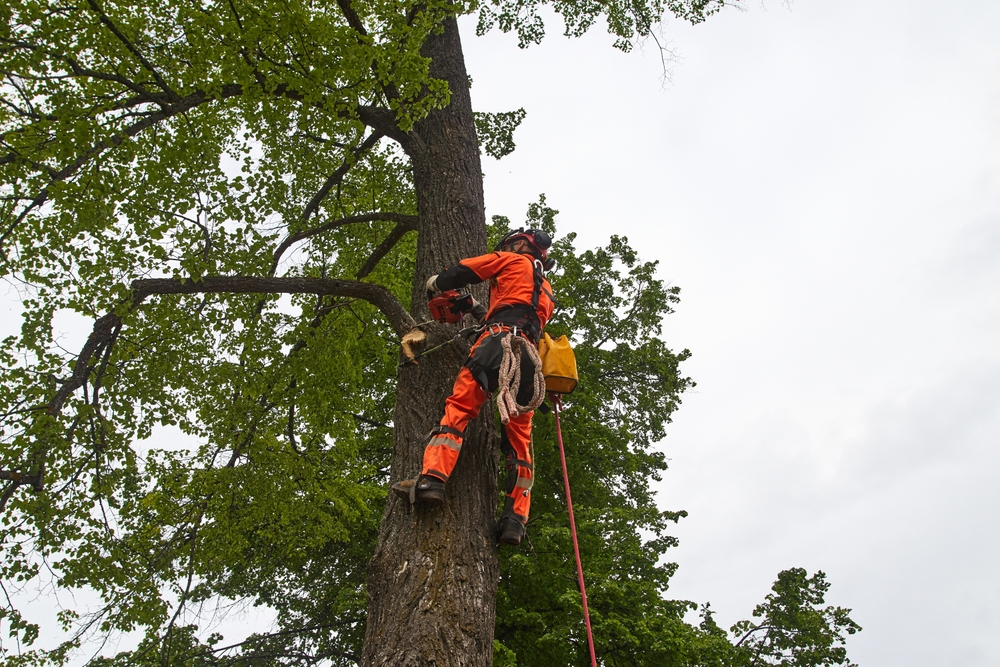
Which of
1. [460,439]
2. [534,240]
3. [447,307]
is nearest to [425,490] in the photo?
[460,439]

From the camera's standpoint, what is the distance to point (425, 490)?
327 cm

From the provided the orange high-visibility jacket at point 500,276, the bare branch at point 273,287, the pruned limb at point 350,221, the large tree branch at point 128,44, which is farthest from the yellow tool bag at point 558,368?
the large tree branch at point 128,44

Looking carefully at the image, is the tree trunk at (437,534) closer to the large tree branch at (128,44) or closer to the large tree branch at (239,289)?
the large tree branch at (239,289)

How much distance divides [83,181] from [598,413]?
9497mm

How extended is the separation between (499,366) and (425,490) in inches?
33.7

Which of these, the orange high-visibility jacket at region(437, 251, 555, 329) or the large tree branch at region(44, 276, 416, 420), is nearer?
the orange high-visibility jacket at region(437, 251, 555, 329)

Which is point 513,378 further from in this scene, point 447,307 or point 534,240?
point 534,240

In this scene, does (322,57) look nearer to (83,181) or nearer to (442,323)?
(83,181)

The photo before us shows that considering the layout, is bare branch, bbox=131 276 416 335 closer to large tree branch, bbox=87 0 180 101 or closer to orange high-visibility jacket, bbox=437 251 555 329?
orange high-visibility jacket, bbox=437 251 555 329

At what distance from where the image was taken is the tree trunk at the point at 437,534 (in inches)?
115

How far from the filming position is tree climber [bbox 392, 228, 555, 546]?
339 centimetres

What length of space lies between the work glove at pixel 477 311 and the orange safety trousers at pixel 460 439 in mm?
619

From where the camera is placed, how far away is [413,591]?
303 cm

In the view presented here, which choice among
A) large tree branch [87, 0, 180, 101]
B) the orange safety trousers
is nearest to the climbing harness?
the orange safety trousers
